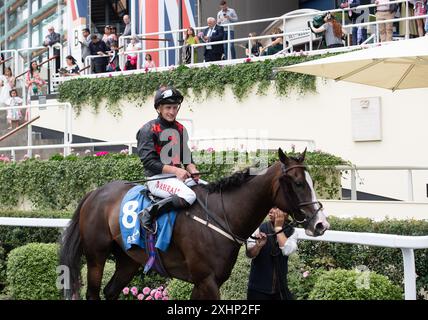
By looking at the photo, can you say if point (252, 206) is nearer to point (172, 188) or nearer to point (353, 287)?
point (172, 188)

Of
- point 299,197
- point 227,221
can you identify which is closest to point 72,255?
point 227,221

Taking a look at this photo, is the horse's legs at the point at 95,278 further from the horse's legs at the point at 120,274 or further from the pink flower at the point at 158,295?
the pink flower at the point at 158,295

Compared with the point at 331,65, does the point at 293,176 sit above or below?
below

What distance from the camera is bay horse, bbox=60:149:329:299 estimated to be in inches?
262

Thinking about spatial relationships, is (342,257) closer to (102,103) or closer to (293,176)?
(293,176)

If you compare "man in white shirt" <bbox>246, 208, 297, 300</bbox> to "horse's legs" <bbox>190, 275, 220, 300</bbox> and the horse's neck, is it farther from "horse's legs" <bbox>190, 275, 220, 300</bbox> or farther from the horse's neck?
"horse's legs" <bbox>190, 275, 220, 300</bbox>

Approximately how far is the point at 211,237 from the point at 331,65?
408 cm

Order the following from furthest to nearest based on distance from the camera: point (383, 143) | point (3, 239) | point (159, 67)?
1. point (159, 67)
2. point (383, 143)
3. point (3, 239)

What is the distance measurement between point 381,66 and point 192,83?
23.8ft

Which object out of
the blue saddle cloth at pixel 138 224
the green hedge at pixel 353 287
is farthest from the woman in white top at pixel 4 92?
the green hedge at pixel 353 287

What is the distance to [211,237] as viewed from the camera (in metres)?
6.94

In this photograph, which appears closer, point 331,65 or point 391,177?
point 331,65

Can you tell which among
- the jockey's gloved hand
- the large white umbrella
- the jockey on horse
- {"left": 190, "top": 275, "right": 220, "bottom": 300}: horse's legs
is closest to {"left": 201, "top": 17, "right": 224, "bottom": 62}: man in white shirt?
the large white umbrella

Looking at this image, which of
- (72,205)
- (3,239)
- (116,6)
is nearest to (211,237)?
(3,239)
